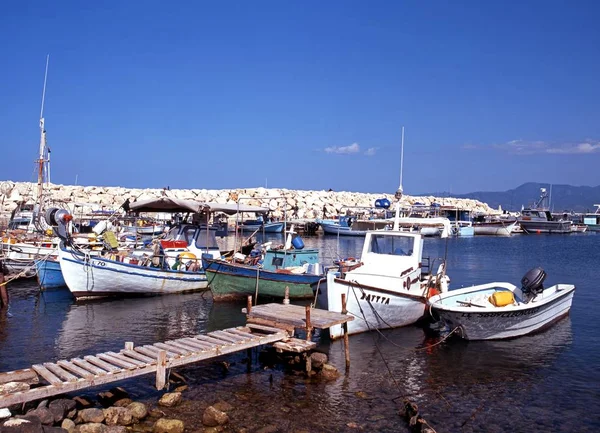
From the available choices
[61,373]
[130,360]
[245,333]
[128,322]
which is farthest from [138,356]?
[128,322]

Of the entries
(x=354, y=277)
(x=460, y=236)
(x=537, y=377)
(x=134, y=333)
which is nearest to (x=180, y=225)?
(x=134, y=333)

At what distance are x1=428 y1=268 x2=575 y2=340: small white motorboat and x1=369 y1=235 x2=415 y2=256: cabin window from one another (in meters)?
1.85

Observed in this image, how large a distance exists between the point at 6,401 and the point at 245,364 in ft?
18.2

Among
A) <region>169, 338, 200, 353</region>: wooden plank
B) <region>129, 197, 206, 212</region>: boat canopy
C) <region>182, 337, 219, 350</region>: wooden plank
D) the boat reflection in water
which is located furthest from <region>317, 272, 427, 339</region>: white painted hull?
<region>129, 197, 206, 212</region>: boat canopy

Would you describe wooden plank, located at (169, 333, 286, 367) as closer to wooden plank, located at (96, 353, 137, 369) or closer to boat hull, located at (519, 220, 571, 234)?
wooden plank, located at (96, 353, 137, 369)

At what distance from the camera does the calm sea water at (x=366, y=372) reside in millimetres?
10359

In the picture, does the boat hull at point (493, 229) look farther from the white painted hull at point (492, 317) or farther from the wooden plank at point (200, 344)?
the wooden plank at point (200, 344)

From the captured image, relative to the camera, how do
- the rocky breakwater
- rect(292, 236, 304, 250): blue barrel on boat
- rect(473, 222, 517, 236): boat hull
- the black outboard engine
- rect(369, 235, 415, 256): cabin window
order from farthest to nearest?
1. rect(473, 222, 517, 236): boat hull
2. the rocky breakwater
3. rect(292, 236, 304, 250): blue barrel on boat
4. rect(369, 235, 415, 256): cabin window
5. the black outboard engine

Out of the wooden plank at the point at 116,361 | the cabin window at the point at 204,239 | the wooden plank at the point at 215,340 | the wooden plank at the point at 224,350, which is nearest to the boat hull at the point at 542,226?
the cabin window at the point at 204,239

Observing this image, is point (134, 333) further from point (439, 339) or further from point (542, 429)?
point (542, 429)

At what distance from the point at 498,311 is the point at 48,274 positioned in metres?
17.1

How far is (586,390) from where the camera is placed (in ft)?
40.3

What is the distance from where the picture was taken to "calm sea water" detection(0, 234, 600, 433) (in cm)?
1036

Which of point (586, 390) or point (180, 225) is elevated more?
point (180, 225)
